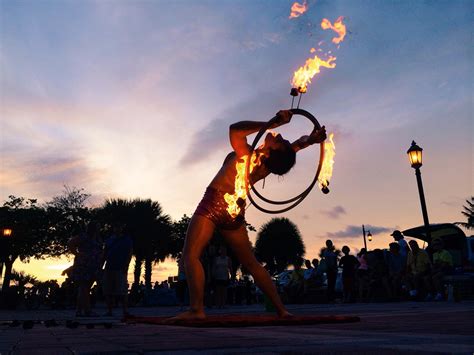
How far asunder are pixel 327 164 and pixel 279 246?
77.3 metres

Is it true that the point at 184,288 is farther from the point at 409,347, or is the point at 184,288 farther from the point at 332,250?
the point at 409,347

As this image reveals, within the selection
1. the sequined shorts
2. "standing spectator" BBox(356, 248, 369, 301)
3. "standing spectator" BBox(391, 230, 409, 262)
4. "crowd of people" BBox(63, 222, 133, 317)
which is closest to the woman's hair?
the sequined shorts

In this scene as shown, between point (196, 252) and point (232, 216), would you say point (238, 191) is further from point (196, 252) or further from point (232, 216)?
point (196, 252)

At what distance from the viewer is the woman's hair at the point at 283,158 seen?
5.82 metres

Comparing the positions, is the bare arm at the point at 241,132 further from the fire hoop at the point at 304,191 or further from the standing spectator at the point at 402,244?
the standing spectator at the point at 402,244

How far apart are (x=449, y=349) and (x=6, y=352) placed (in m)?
2.16

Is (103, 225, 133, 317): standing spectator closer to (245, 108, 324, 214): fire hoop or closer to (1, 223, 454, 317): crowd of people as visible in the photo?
(1, 223, 454, 317): crowd of people

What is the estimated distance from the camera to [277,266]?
82.4 meters

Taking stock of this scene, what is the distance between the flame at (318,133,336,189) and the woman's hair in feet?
2.23

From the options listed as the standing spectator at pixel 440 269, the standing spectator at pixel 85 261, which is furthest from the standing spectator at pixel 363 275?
the standing spectator at pixel 85 261

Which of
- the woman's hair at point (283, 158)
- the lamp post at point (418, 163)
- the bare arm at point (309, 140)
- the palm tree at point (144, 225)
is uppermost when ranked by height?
the palm tree at point (144, 225)

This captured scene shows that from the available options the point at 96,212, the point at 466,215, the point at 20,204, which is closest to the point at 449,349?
the point at 96,212

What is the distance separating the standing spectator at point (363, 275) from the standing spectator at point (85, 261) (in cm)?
933

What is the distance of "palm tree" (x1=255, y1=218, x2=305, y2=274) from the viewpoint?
82125mm
